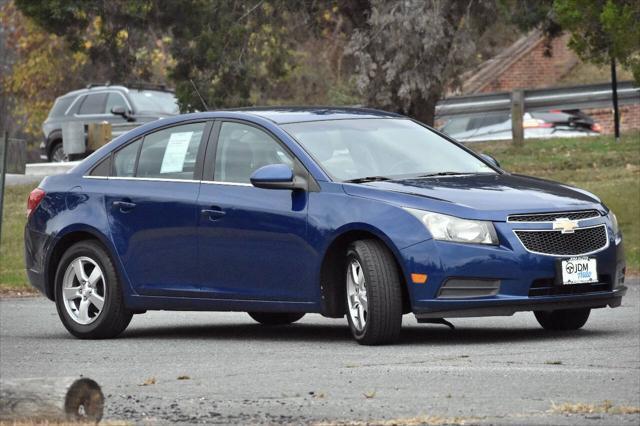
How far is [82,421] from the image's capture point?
23.0ft

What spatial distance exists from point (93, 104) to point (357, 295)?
2231 centimetres

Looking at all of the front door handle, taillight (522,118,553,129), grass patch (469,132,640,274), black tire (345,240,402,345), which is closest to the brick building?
taillight (522,118,553,129)

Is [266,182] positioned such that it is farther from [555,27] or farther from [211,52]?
[555,27]

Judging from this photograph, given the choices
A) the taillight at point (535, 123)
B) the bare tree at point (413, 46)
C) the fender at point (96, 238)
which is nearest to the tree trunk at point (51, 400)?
the fender at point (96, 238)

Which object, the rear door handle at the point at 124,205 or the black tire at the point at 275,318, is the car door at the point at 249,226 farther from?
the black tire at the point at 275,318

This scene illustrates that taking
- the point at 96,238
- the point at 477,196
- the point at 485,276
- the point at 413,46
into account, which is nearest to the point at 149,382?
the point at 485,276

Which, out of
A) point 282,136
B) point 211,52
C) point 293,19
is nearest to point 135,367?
point 282,136

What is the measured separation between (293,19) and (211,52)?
2239 mm

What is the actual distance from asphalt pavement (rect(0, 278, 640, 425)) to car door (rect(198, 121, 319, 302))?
416mm

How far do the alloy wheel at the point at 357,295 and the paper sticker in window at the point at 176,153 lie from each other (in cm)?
179

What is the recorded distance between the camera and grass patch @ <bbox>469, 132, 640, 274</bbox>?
74.8 feet

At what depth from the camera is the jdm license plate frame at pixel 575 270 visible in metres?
10.4

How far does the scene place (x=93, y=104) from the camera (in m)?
32.3

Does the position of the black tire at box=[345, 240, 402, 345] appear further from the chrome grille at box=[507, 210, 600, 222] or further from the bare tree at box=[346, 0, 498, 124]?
the bare tree at box=[346, 0, 498, 124]
